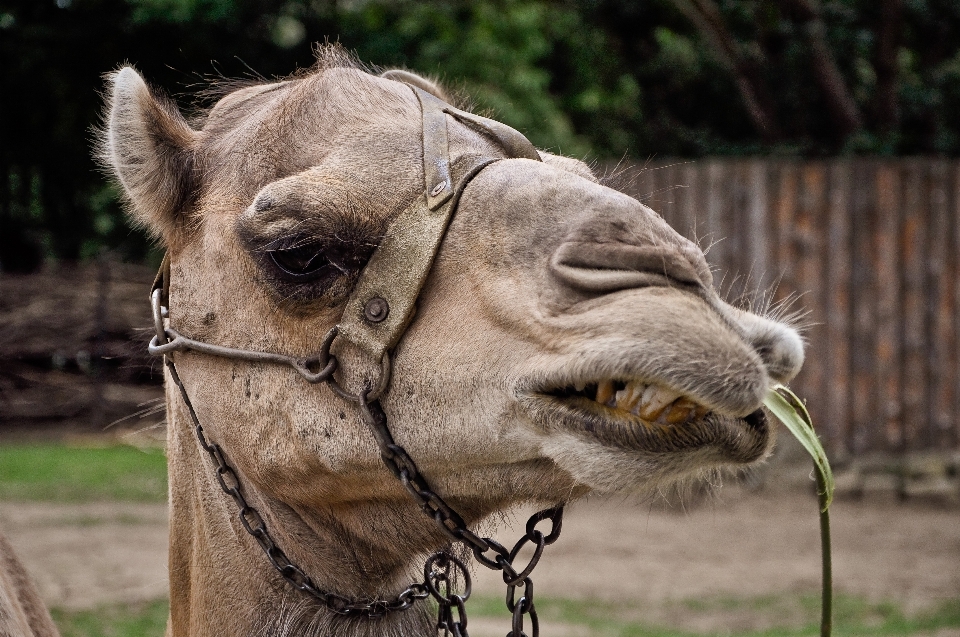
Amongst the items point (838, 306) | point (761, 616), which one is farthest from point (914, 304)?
point (761, 616)

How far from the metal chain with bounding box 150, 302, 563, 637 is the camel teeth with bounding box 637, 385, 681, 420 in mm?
378

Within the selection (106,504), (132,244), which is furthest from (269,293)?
(132,244)

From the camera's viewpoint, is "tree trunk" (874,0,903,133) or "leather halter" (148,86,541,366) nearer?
"leather halter" (148,86,541,366)

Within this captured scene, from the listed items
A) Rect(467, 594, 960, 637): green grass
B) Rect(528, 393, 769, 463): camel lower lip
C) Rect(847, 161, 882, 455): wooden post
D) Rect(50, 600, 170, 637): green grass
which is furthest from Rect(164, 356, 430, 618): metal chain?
Rect(847, 161, 882, 455): wooden post

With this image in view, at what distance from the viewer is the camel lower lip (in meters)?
1.99

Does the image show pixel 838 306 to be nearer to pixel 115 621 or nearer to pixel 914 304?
pixel 914 304

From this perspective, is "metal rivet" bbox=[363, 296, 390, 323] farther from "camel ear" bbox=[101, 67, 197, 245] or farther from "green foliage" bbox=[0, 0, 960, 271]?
"green foliage" bbox=[0, 0, 960, 271]

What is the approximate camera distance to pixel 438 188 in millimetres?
2346

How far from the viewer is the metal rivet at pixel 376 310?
7.49ft

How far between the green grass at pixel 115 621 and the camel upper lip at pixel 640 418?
15.8 feet

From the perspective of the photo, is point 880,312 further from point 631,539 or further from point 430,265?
point 430,265

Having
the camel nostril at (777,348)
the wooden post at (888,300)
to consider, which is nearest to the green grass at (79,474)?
the wooden post at (888,300)

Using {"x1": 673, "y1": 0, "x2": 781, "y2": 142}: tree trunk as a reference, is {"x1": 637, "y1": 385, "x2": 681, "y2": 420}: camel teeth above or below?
above

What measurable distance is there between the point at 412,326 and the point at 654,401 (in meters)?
0.58
